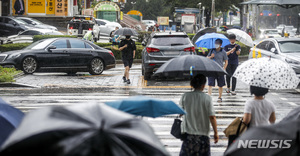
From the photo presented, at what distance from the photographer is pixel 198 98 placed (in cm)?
610

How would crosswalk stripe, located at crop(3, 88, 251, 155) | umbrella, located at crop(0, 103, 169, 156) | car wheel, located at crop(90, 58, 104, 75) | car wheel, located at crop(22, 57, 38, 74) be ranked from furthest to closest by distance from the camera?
car wheel, located at crop(90, 58, 104, 75) → car wheel, located at crop(22, 57, 38, 74) → crosswalk stripe, located at crop(3, 88, 251, 155) → umbrella, located at crop(0, 103, 169, 156)

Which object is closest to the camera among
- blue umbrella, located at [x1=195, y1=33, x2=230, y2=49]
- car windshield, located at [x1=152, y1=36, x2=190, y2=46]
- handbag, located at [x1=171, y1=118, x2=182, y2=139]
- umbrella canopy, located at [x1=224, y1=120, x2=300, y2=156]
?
umbrella canopy, located at [x1=224, y1=120, x2=300, y2=156]

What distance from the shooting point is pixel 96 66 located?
19828 mm

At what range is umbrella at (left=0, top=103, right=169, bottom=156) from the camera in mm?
2943

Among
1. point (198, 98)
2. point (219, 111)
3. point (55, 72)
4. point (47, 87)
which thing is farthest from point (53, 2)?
point (198, 98)

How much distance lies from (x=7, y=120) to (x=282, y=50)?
1410cm

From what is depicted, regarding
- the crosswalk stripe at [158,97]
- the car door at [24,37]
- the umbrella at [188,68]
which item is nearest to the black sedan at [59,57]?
the crosswalk stripe at [158,97]

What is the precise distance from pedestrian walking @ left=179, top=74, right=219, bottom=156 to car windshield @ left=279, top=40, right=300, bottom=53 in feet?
39.1

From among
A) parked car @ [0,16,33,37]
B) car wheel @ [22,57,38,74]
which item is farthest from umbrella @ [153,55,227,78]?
parked car @ [0,16,33,37]

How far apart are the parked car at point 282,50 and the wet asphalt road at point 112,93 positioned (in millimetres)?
1260

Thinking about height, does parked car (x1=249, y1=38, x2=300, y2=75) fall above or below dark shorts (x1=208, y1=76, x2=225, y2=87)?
above

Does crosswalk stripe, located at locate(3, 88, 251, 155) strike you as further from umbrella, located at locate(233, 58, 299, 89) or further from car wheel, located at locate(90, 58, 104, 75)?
car wheel, located at locate(90, 58, 104, 75)

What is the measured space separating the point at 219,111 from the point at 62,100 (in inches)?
152

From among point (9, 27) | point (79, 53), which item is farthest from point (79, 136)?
point (9, 27)
